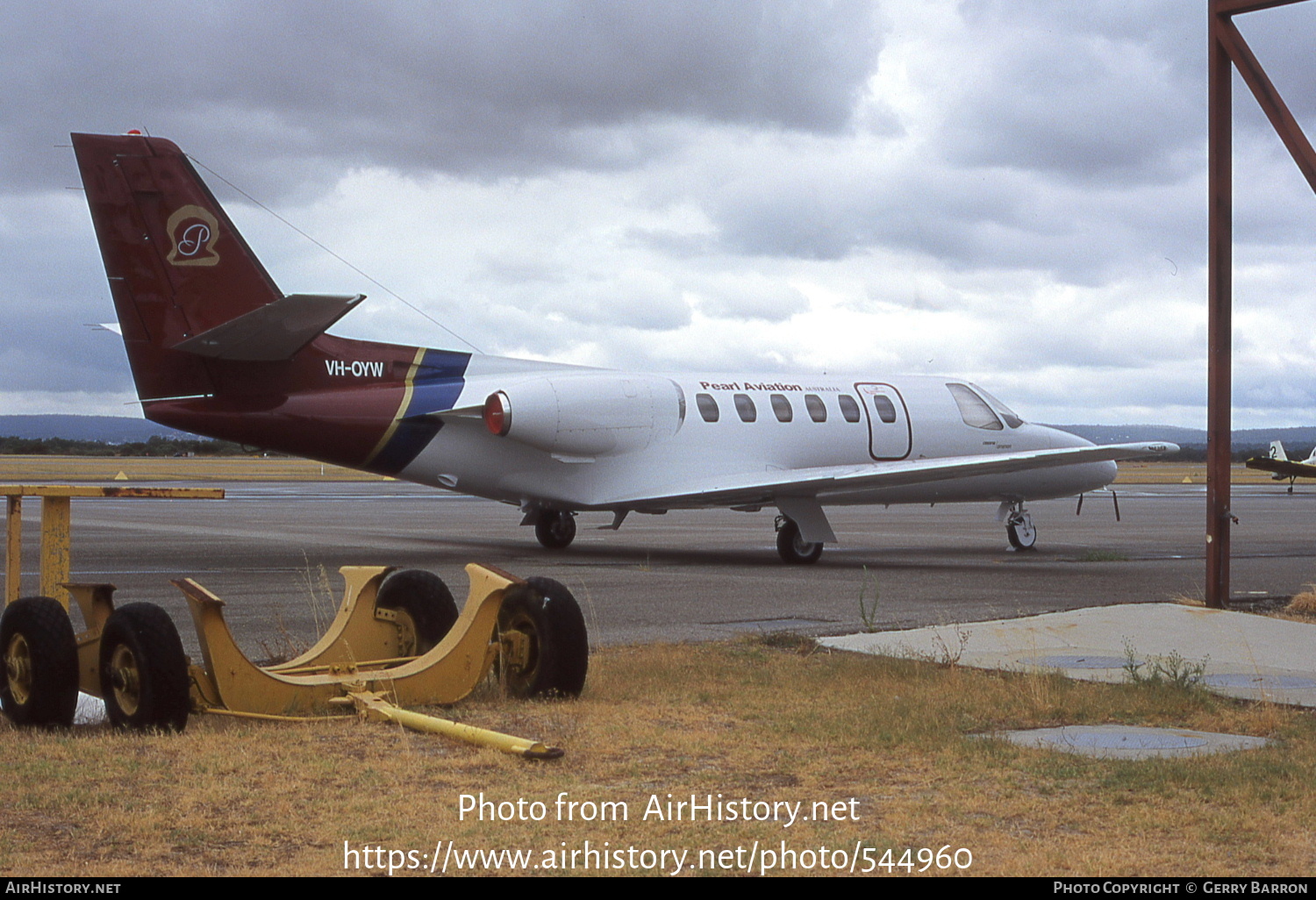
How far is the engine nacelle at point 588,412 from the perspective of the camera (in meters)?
20.6

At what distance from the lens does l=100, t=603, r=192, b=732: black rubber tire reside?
7062mm

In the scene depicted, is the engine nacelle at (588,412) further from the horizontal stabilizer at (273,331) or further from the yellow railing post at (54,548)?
the yellow railing post at (54,548)

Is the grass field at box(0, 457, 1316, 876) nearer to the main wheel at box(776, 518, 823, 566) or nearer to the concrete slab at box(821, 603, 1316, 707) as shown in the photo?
the concrete slab at box(821, 603, 1316, 707)

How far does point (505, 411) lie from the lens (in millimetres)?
20453

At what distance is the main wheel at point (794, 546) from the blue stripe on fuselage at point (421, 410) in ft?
18.1

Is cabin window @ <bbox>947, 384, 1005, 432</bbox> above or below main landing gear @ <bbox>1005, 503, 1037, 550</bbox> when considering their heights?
above

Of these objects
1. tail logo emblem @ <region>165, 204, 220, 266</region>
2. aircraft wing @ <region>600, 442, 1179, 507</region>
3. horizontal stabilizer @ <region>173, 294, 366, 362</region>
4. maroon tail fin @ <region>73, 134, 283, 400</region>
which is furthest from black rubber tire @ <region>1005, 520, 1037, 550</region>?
tail logo emblem @ <region>165, 204, 220, 266</region>

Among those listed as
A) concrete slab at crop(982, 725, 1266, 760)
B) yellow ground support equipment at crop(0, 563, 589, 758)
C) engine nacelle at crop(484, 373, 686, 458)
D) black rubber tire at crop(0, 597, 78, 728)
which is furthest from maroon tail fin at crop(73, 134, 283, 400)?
concrete slab at crop(982, 725, 1266, 760)

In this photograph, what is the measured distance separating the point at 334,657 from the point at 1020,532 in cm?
1826

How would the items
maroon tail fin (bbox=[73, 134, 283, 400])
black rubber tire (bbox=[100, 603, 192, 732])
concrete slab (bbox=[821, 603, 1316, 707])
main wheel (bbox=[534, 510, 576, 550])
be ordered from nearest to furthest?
black rubber tire (bbox=[100, 603, 192, 732]) < concrete slab (bbox=[821, 603, 1316, 707]) < maroon tail fin (bbox=[73, 134, 283, 400]) < main wheel (bbox=[534, 510, 576, 550])

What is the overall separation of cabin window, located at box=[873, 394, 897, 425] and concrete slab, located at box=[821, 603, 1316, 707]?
11.2 m

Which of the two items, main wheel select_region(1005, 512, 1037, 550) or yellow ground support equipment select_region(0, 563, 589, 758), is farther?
main wheel select_region(1005, 512, 1037, 550)

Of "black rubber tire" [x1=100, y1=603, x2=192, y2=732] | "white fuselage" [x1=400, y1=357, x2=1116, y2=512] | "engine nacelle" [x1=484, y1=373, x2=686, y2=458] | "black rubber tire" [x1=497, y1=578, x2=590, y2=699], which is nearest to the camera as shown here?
"black rubber tire" [x1=100, y1=603, x2=192, y2=732]

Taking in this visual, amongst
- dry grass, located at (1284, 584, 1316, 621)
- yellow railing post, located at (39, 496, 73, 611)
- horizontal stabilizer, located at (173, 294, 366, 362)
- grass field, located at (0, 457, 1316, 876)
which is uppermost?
horizontal stabilizer, located at (173, 294, 366, 362)
